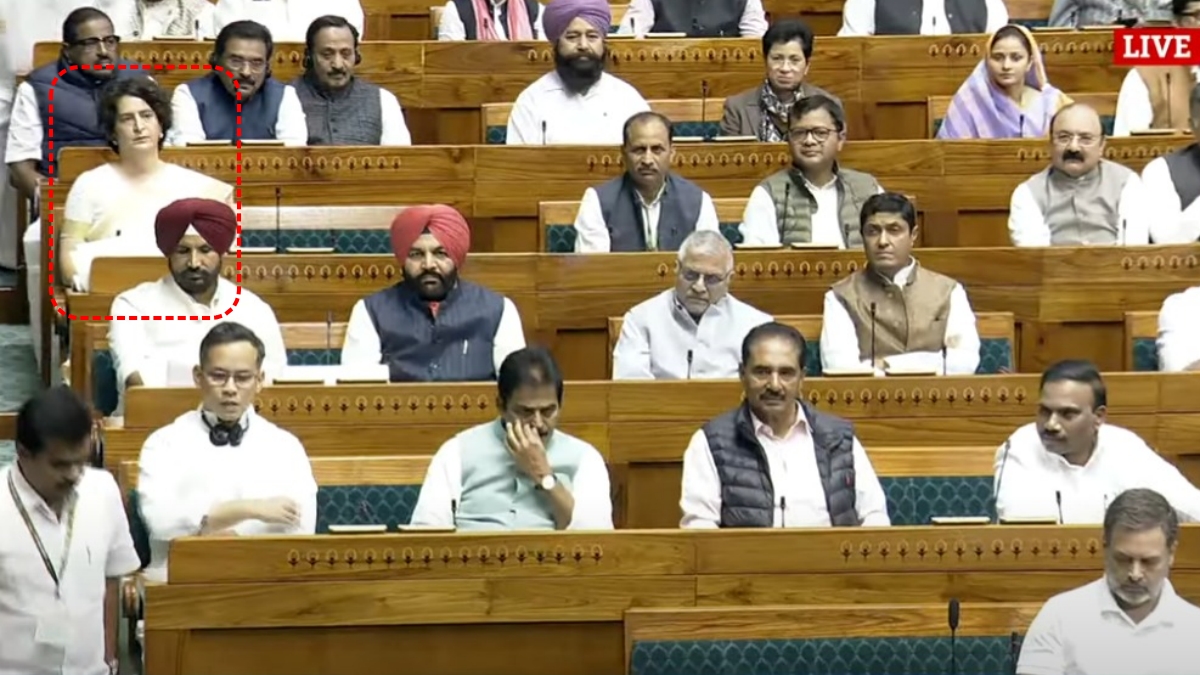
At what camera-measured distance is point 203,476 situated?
559 cm

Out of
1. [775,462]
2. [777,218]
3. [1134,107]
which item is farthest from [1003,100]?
[775,462]

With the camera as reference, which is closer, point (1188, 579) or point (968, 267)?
point (1188, 579)

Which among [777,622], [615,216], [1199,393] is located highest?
[615,216]

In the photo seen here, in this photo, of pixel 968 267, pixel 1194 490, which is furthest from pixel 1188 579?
pixel 968 267

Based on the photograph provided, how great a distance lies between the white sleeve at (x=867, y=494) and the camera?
5.70 metres

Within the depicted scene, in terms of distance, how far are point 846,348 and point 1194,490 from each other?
3.61 feet

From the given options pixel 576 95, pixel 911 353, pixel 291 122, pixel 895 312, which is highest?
pixel 576 95

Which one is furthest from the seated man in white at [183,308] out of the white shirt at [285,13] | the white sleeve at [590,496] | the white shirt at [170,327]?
the white shirt at [285,13]

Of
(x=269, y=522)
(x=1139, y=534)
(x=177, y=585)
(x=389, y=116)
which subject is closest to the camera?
(x=1139, y=534)

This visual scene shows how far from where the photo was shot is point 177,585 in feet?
16.7

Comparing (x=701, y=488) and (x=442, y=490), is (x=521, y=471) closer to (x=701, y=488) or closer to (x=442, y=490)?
(x=442, y=490)

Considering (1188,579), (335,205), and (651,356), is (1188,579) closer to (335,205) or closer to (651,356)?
(651,356)

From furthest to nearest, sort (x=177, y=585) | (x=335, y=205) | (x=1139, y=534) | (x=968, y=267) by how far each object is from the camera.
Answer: (x=335, y=205), (x=968, y=267), (x=177, y=585), (x=1139, y=534)

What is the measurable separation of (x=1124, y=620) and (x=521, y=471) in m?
1.38
